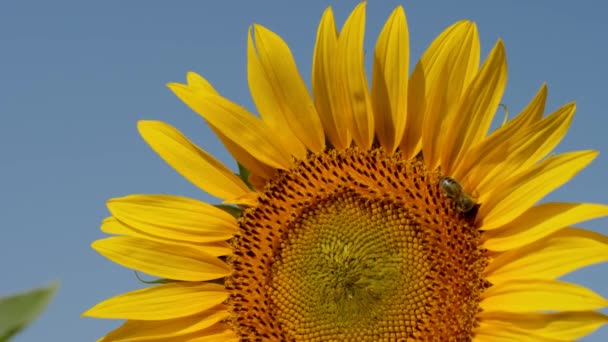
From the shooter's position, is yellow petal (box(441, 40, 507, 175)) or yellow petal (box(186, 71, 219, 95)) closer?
yellow petal (box(441, 40, 507, 175))

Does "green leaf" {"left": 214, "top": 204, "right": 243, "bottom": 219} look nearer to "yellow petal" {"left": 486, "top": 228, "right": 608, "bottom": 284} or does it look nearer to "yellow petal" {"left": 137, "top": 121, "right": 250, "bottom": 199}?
"yellow petal" {"left": 137, "top": 121, "right": 250, "bottom": 199}

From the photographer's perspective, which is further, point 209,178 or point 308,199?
point 209,178

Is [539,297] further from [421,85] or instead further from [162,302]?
[162,302]

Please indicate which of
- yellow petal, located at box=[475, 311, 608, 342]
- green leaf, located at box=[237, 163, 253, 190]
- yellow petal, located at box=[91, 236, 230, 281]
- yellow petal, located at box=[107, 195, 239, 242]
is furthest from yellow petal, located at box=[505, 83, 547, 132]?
yellow petal, located at box=[91, 236, 230, 281]

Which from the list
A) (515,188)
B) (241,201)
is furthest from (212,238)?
(515,188)

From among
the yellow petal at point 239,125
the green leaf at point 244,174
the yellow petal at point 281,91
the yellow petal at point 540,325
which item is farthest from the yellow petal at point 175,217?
the yellow petal at point 540,325

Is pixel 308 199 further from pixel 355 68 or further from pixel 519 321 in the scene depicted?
pixel 519 321
